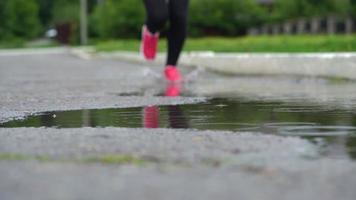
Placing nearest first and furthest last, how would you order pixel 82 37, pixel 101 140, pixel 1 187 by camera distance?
pixel 1 187, pixel 101 140, pixel 82 37

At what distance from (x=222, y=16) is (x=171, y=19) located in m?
30.5

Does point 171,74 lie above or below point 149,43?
below

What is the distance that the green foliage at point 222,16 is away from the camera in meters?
39.1

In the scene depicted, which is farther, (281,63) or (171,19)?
(281,63)

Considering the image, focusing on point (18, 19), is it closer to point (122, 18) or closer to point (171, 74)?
point (122, 18)

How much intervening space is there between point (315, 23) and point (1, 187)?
2919 cm

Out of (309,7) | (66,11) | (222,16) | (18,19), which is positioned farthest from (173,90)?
(66,11)

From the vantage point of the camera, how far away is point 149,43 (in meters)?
9.52

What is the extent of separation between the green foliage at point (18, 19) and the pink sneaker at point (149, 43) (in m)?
50.0

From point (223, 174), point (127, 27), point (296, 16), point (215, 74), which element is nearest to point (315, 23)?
point (296, 16)

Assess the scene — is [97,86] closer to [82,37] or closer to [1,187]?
[1,187]

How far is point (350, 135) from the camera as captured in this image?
14.1 ft

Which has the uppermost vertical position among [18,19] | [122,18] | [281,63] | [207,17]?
[281,63]

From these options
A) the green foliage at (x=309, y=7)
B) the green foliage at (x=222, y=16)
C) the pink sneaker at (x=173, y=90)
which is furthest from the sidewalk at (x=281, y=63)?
the green foliage at (x=222, y=16)
